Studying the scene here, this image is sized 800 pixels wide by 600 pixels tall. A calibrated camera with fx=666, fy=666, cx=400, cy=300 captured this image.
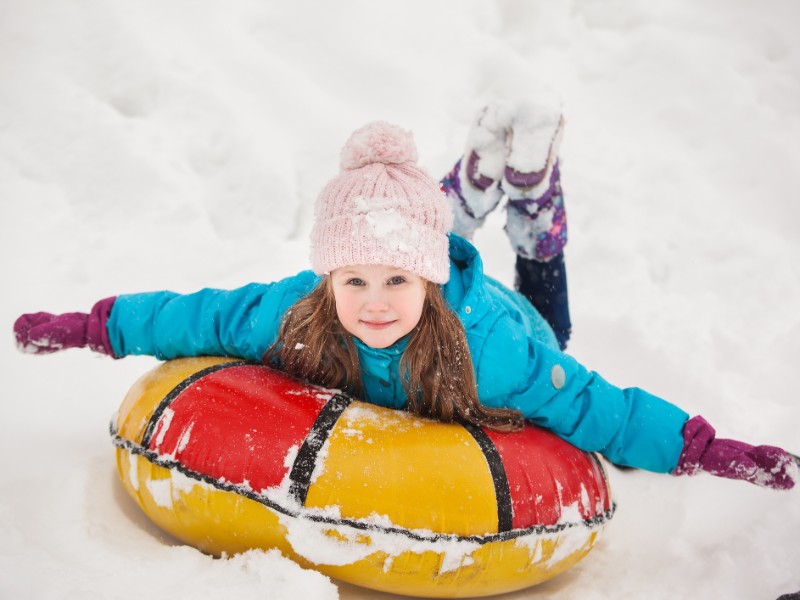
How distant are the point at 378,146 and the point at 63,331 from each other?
3.95ft

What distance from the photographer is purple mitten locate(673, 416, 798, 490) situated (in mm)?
1814

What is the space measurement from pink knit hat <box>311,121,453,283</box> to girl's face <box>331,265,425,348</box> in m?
0.04

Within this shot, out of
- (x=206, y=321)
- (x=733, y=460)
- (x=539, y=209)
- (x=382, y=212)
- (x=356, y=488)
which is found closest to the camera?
(x=356, y=488)

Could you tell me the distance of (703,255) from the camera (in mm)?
3676

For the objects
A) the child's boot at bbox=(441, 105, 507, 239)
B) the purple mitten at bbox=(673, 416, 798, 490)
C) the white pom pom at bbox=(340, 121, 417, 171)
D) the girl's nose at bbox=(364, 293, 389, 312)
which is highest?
the child's boot at bbox=(441, 105, 507, 239)

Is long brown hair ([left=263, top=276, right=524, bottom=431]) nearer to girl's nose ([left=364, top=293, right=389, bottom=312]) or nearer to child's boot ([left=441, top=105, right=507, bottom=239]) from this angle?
girl's nose ([left=364, top=293, right=389, bottom=312])

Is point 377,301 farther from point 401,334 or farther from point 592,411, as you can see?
point 592,411

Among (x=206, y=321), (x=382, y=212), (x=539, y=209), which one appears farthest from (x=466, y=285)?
(x=539, y=209)

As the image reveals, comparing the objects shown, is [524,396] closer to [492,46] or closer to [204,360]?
[204,360]

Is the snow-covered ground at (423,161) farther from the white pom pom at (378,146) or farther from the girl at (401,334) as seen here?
the white pom pom at (378,146)

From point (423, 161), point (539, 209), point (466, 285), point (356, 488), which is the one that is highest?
point (423, 161)

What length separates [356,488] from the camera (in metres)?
1.58

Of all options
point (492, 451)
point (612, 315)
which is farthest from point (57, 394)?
point (612, 315)

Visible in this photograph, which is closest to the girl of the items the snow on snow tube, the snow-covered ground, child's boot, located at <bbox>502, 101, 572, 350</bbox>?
the snow on snow tube
